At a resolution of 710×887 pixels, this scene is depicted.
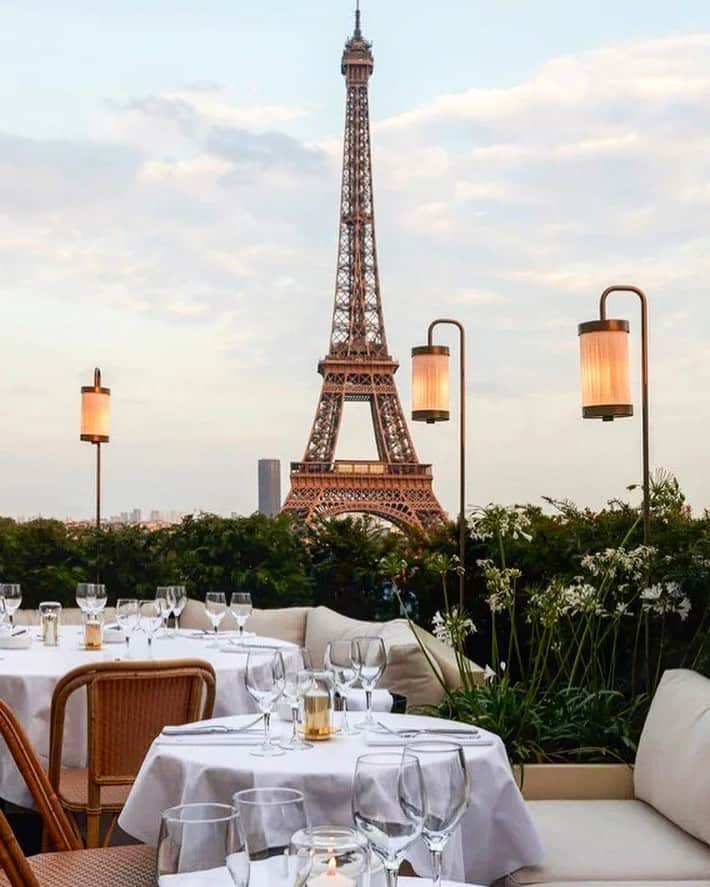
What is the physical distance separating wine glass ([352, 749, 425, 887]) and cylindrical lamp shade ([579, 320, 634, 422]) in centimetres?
306

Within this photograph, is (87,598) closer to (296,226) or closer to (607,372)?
(607,372)

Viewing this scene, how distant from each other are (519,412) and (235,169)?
432 cm

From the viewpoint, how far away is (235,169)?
13.3m

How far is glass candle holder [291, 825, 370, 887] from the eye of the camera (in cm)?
111

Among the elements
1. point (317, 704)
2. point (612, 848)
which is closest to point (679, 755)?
point (612, 848)

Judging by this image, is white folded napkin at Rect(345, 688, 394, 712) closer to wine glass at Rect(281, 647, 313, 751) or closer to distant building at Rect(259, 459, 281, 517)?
wine glass at Rect(281, 647, 313, 751)

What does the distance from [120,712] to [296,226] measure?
11.7m

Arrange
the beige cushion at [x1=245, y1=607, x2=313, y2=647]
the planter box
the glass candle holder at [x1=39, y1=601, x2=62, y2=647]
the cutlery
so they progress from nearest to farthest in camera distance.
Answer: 1. the cutlery
2. the planter box
3. the glass candle holder at [x1=39, y1=601, x2=62, y2=647]
4. the beige cushion at [x1=245, y1=607, x2=313, y2=647]

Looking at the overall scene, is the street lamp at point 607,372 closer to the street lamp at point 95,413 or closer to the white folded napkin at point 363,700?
the white folded napkin at point 363,700

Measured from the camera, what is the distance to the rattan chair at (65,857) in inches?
90.6

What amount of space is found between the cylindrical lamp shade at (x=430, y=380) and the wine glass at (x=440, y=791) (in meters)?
4.31

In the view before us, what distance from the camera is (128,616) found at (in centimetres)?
435

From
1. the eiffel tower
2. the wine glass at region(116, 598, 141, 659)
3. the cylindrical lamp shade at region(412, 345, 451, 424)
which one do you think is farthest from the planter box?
the eiffel tower

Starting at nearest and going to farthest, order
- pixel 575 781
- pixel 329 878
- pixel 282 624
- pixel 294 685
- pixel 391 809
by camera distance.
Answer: pixel 329 878 → pixel 391 809 → pixel 294 685 → pixel 575 781 → pixel 282 624
